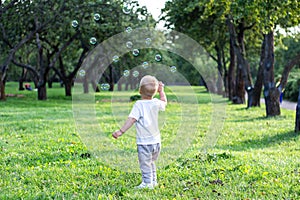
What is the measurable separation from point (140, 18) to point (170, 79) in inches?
652

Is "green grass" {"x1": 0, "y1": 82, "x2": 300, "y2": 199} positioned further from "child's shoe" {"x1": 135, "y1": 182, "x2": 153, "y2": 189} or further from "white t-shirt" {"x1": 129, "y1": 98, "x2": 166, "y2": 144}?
"white t-shirt" {"x1": 129, "y1": 98, "x2": 166, "y2": 144}

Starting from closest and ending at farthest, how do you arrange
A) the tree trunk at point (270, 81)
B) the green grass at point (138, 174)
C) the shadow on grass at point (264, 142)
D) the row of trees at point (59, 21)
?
1. the green grass at point (138, 174)
2. the shadow on grass at point (264, 142)
3. the tree trunk at point (270, 81)
4. the row of trees at point (59, 21)

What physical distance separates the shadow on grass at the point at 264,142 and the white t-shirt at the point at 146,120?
4079 millimetres

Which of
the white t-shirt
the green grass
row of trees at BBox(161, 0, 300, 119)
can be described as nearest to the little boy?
the white t-shirt

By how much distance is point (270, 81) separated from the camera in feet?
52.8

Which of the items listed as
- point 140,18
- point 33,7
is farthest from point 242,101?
point 33,7

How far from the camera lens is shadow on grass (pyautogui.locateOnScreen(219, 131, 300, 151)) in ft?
30.7

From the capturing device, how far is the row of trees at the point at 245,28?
11.5 meters

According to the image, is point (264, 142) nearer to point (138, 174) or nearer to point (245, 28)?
point (138, 174)

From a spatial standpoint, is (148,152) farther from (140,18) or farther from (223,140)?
(140,18)

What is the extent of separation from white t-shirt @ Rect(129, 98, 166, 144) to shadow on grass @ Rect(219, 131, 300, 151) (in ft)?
13.4

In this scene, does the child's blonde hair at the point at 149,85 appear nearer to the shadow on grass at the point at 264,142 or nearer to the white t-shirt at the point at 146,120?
the white t-shirt at the point at 146,120

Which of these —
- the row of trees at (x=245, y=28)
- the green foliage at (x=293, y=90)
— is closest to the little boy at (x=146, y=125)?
the row of trees at (x=245, y=28)

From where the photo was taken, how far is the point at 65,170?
644cm
